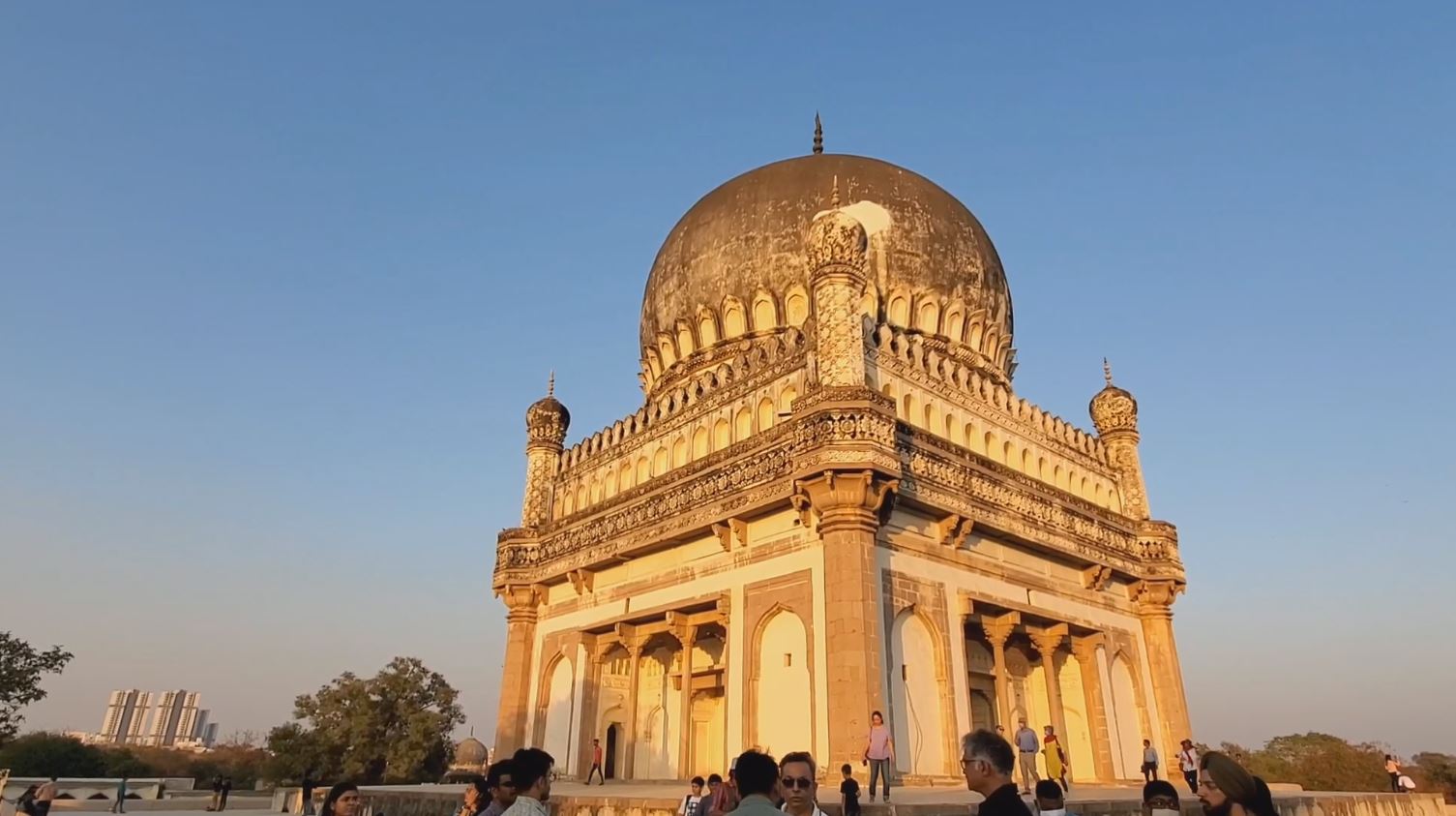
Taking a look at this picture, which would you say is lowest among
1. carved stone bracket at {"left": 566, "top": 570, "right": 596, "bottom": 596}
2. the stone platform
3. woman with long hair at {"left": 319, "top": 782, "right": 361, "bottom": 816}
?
the stone platform

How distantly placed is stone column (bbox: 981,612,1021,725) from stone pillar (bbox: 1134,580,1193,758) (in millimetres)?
5619

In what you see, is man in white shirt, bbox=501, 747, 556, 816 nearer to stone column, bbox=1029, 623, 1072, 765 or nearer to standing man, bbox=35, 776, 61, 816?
standing man, bbox=35, 776, 61, 816

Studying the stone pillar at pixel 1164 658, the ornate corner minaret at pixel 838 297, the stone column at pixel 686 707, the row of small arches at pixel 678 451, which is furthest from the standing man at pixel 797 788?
the stone pillar at pixel 1164 658

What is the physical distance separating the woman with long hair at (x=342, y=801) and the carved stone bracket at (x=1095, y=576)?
19935 mm

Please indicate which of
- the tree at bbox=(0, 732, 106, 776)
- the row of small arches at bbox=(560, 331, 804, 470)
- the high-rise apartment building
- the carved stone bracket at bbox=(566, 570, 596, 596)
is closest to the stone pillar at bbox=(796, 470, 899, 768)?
the row of small arches at bbox=(560, 331, 804, 470)

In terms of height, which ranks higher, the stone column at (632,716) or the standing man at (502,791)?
the stone column at (632,716)

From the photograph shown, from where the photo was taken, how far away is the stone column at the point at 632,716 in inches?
810

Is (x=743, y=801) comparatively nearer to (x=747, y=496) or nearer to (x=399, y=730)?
(x=747, y=496)

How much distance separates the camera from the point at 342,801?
14.9ft

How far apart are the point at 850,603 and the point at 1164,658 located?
11.9 meters

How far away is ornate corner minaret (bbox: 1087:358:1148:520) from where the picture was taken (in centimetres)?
2417

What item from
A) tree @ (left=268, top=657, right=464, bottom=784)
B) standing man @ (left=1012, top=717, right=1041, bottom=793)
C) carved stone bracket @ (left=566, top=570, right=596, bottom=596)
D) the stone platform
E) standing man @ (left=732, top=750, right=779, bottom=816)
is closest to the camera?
standing man @ (left=732, top=750, right=779, bottom=816)

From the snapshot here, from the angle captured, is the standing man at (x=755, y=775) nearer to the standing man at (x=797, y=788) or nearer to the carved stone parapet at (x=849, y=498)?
the standing man at (x=797, y=788)

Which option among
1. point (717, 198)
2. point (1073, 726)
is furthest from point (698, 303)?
point (1073, 726)
